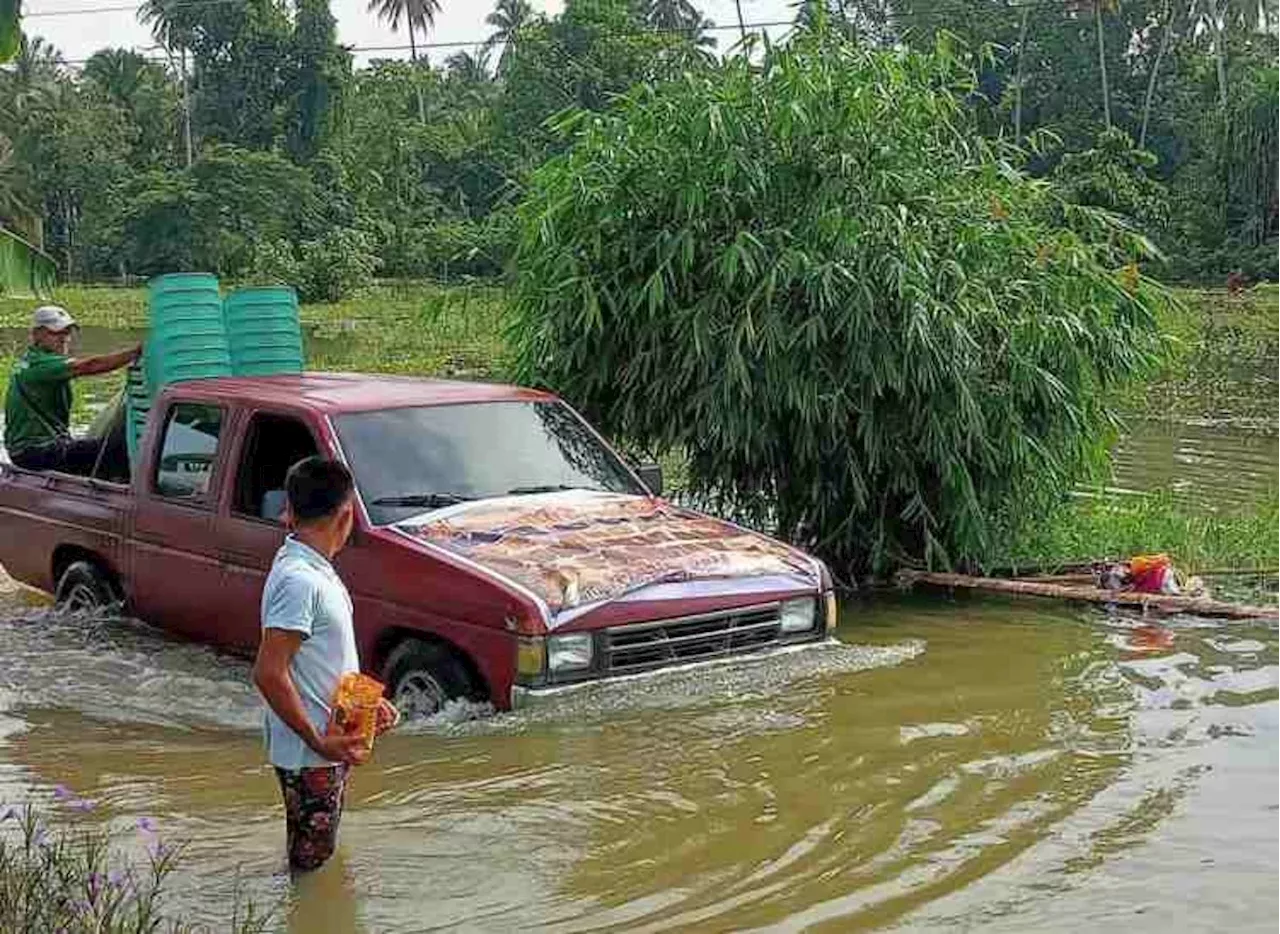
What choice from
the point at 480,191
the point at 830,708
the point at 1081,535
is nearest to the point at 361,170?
the point at 480,191

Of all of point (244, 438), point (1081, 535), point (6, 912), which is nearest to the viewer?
point (6, 912)

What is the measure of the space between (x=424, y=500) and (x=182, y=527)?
148cm

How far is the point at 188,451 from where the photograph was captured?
28.0ft

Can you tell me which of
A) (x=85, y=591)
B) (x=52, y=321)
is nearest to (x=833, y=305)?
(x=85, y=591)

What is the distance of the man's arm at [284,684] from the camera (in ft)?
15.0

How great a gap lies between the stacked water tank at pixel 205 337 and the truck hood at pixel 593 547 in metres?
3.00

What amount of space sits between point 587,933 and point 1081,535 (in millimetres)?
7819

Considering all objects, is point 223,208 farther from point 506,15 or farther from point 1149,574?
point 1149,574

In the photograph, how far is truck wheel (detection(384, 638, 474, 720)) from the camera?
6.89 metres

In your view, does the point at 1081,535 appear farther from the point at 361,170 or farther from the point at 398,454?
the point at 361,170

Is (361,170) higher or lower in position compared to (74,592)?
higher

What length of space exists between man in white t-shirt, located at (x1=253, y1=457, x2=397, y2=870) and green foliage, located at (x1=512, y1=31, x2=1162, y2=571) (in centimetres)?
534

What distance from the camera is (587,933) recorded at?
491 centimetres

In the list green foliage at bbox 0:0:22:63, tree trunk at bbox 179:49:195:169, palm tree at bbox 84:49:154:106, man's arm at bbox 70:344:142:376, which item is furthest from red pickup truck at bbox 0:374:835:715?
palm tree at bbox 84:49:154:106
